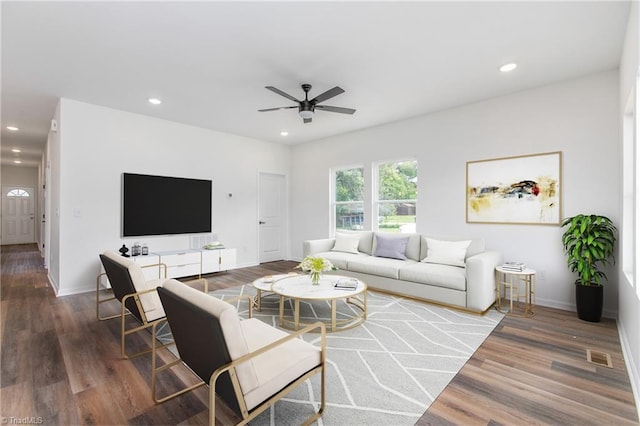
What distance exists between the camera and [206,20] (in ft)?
7.94

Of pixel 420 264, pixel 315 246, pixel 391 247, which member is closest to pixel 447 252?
pixel 420 264

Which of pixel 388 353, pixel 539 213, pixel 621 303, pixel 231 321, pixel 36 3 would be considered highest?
pixel 36 3

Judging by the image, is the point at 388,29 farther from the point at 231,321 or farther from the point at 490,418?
the point at 490,418

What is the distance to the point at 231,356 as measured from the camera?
1.33 metres

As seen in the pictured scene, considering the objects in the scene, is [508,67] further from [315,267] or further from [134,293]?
[134,293]

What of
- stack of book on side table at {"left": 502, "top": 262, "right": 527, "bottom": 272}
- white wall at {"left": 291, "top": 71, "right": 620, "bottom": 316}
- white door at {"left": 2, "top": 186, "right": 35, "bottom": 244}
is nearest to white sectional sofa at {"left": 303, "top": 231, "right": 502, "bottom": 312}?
stack of book on side table at {"left": 502, "top": 262, "right": 527, "bottom": 272}

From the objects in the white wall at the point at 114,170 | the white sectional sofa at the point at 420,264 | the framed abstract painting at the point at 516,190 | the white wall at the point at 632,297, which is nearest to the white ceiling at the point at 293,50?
the white wall at the point at 632,297

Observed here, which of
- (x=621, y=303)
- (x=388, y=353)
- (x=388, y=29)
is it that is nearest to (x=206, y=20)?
(x=388, y=29)

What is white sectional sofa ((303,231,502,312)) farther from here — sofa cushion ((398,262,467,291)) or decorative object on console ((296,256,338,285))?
decorative object on console ((296,256,338,285))

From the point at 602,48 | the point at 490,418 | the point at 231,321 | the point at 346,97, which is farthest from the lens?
the point at 346,97

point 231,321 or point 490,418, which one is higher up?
point 231,321

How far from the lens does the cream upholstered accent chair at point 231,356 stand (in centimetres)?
132

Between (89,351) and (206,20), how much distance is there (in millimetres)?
2989

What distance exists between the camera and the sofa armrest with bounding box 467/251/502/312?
11.0 feet
